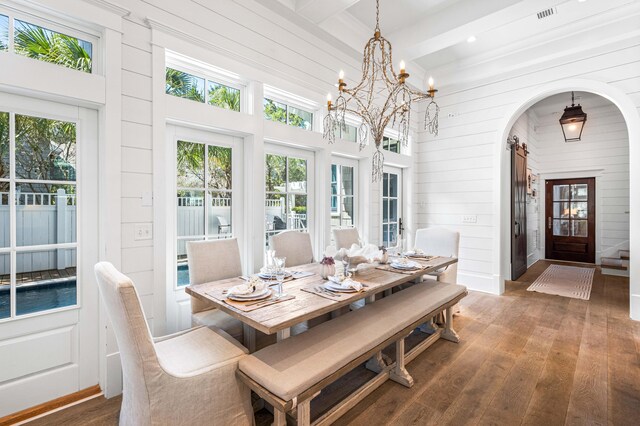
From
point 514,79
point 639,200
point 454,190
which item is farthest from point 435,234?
point 514,79

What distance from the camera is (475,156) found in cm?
489

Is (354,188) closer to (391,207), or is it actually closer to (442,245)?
(391,207)

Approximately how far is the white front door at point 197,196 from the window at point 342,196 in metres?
1.46

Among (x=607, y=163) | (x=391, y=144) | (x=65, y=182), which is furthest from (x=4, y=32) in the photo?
(x=607, y=163)

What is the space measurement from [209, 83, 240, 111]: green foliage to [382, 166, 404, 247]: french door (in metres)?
2.71

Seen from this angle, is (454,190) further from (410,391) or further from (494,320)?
(410,391)

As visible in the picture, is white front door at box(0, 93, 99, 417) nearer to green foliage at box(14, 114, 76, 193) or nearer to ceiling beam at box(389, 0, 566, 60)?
green foliage at box(14, 114, 76, 193)

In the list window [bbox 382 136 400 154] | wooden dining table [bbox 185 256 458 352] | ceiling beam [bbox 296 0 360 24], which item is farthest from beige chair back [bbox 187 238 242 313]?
window [bbox 382 136 400 154]

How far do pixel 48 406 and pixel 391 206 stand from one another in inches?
183

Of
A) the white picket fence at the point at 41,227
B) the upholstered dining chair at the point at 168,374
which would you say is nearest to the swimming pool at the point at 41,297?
the white picket fence at the point at 41,227

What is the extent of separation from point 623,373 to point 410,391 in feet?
5.92

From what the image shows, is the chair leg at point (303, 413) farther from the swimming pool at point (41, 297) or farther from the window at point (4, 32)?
the window at point (4, 32)

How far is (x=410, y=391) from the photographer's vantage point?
221 centimetres

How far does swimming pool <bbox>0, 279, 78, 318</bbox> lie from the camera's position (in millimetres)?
1906
